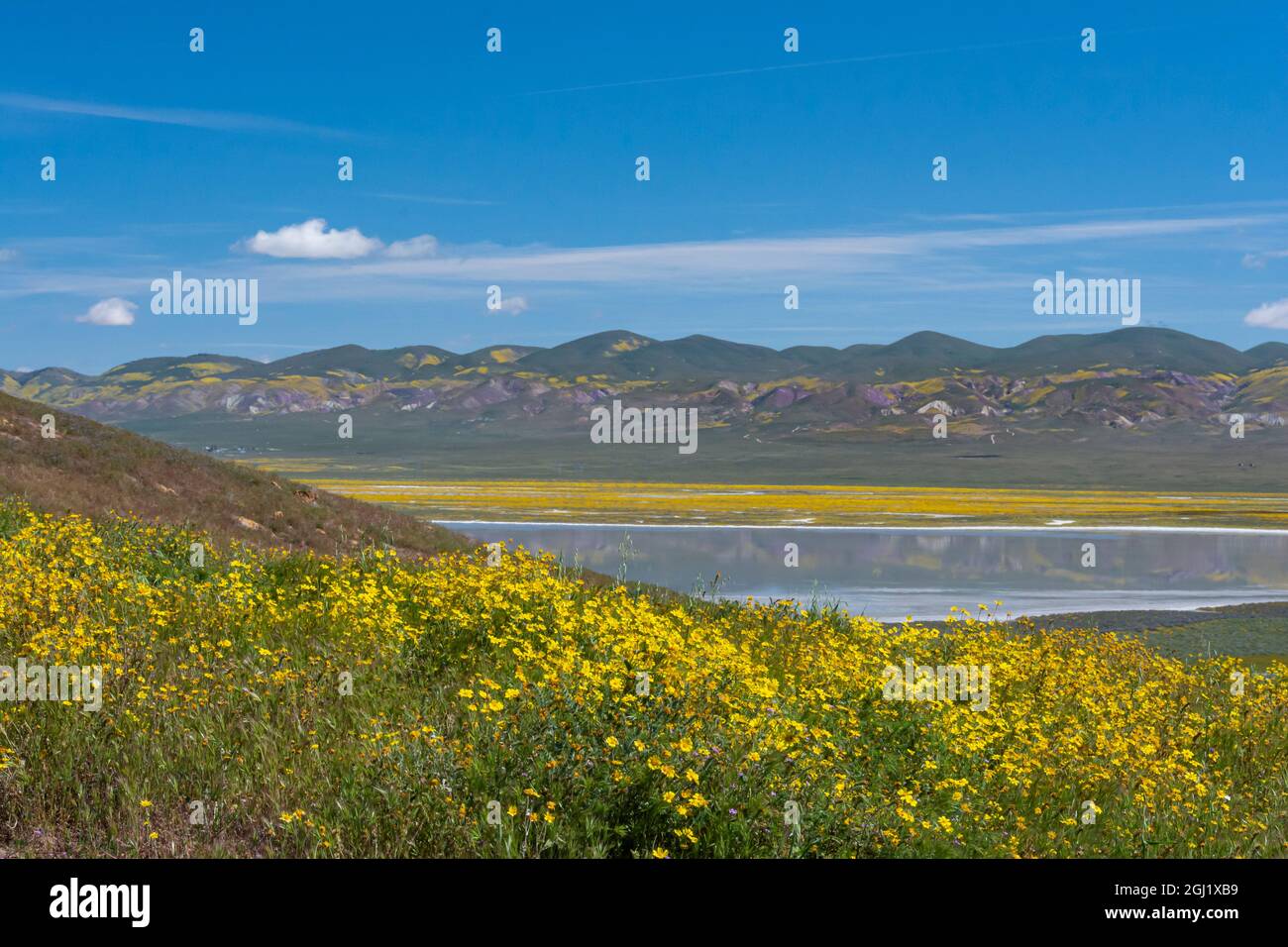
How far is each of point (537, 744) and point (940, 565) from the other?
38724 millimetres

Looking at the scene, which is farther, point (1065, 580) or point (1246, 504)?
point (1246, 504)

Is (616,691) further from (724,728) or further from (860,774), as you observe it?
(860,774)

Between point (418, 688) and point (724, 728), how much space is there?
2.29 meters

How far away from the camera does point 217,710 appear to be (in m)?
6.42

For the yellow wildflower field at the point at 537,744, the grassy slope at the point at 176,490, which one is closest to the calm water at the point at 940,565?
the grassy slope at the point at 176,490

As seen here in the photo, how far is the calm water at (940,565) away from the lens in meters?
33.5

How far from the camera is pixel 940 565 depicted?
42406 mm

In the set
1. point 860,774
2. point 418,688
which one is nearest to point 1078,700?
point 860,774

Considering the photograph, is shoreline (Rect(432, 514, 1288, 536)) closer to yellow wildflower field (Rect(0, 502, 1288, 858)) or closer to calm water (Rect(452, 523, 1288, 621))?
calm water (Rect(452, 523, 1288, 621))

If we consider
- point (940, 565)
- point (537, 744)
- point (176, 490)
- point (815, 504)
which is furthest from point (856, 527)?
point (537, 744)

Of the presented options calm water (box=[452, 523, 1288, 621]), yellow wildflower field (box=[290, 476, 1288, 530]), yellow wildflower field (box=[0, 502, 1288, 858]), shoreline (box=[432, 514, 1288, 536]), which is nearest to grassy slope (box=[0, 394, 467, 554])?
calm water (box=[452, 523, 1288, 621])

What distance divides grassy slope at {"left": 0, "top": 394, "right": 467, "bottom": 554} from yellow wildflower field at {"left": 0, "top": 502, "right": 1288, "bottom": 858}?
1448cm

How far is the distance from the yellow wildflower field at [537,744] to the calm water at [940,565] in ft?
51.9

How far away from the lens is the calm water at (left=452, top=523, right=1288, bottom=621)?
33469 millimetres
